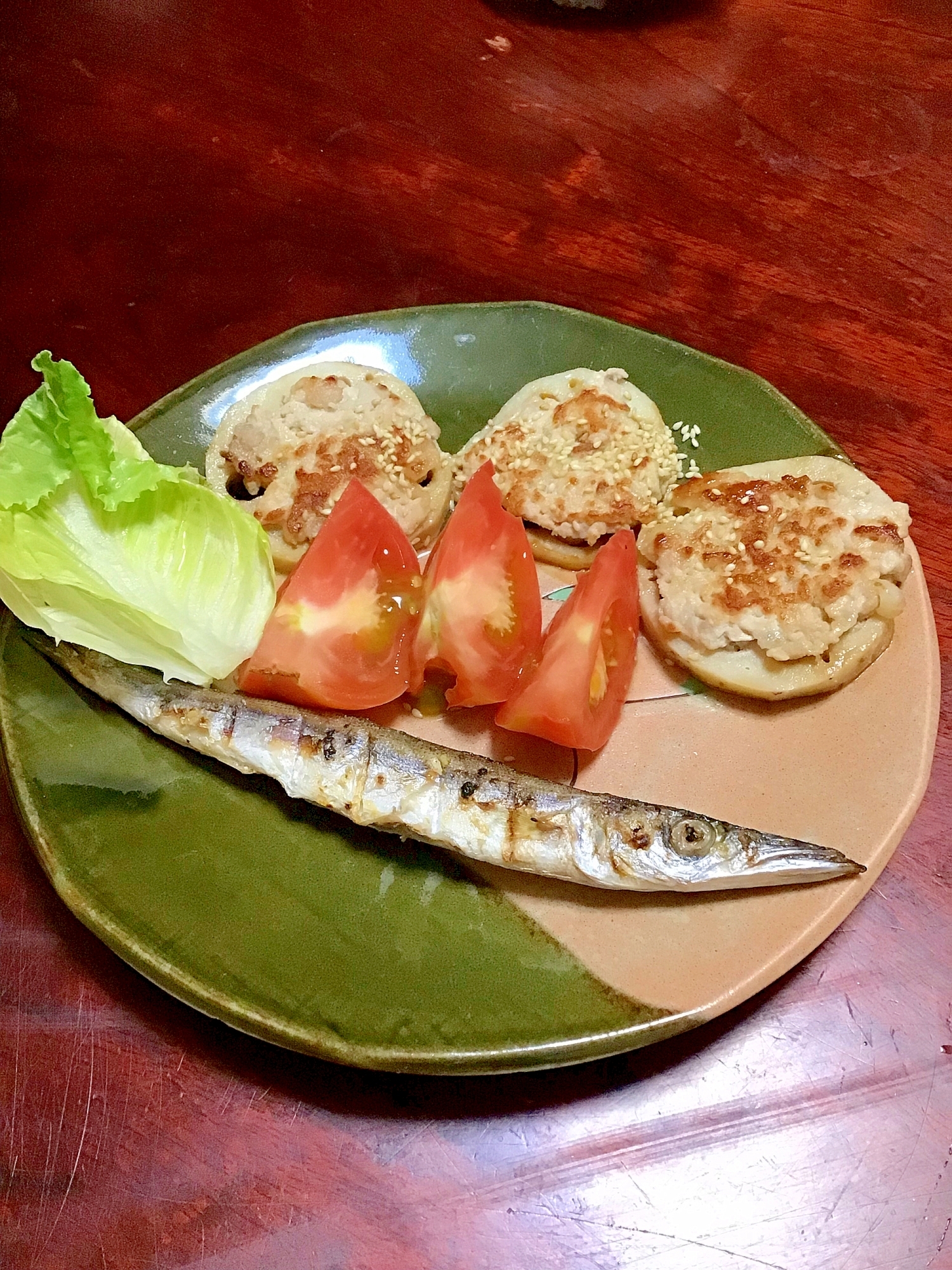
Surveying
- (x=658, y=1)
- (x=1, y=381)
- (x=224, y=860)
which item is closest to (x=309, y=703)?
(x=224, y=860)

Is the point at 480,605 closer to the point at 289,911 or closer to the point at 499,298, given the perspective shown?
the point at 289,911

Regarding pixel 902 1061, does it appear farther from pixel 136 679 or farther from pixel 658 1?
pixel 658 1

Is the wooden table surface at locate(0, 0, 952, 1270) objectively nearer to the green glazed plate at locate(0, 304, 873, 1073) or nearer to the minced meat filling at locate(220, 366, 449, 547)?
the green glazed plate at locate(0, 304, 873, 1073)

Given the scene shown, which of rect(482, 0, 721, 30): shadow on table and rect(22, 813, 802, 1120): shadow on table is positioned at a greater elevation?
rect(482, 0, 721, 30): shadow on table

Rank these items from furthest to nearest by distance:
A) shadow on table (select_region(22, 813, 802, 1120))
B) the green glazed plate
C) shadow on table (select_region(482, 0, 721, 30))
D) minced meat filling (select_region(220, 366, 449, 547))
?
shadow on table (select_region(482, 0, 721, 30))
minced meat filling (select_region(220, 366, 449, 547))
shadow on table (select_region(22, 813, 802, 1120))
the green glazed plate

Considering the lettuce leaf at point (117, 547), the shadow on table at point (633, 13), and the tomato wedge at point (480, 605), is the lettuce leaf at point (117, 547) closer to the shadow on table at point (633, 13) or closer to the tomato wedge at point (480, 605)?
the tomato wedge at point (480, 605)

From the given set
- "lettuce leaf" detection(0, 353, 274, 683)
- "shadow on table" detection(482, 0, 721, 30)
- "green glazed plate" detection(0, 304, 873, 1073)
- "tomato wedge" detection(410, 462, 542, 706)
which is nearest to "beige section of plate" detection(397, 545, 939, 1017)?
"green glazed plate" detection(0, 304, 873, 1073)
